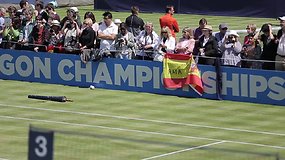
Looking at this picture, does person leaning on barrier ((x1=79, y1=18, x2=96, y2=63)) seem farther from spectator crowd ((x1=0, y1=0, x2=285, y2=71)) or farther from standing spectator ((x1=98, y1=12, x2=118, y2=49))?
standing spectator ((x1=98, y1=12, x2=118, y2=49))

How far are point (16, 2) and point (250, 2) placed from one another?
1473 centimetres

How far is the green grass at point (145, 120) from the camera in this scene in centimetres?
1858

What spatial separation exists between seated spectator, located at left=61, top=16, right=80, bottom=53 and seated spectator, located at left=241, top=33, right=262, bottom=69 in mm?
5642

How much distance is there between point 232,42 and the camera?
2391cm

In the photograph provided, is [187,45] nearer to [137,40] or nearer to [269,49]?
[137,40]

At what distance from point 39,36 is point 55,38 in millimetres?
617

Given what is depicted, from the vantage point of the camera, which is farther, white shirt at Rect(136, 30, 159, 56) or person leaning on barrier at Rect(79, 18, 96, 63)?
person leaning on barrier at Rect(79, 18, 96, 63)

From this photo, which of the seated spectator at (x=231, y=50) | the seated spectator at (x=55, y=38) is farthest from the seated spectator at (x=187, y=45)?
the seated spectator at (x=55, y=38)

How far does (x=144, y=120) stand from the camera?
21656 millimetres

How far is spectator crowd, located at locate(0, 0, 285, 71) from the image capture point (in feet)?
77.3

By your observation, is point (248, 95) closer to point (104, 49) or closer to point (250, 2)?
point (104, 49)

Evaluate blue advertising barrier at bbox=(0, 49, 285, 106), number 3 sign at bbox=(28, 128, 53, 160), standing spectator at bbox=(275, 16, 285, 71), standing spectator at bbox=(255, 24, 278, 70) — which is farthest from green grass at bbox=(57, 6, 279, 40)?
number 3 sign at bbox=(28, 128, 53, 160)

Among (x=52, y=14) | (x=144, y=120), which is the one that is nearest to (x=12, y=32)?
(x=52, y=14)

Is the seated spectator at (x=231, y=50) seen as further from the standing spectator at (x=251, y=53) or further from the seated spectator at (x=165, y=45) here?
the seated spectator at (x=165, y=45)
